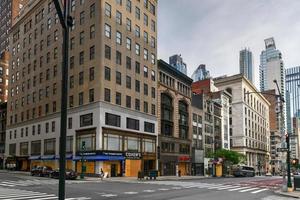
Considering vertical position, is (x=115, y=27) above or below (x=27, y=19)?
below

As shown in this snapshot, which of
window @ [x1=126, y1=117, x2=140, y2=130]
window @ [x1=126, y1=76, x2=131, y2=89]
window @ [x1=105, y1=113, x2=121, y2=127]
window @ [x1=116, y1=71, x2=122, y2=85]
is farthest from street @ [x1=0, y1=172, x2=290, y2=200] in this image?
window @ [x1=126, y1=76, x2=131, y2=89]

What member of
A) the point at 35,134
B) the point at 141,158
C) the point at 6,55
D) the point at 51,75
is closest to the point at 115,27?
the point at 51,75

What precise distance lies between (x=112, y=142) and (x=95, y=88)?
28.0ft

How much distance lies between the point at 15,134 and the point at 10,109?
708cm

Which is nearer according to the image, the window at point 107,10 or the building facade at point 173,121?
the window at point 107,10

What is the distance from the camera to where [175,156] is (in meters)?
76.7

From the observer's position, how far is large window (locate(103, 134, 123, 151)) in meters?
56.6

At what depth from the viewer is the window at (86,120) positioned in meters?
58.2

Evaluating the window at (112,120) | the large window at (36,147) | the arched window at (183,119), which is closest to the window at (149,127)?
the window at (112,120)

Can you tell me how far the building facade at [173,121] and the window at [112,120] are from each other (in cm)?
1359

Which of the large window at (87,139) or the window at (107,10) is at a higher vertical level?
the window at (107,10)

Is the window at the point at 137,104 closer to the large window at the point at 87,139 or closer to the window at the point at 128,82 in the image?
the window at the point at 128,82

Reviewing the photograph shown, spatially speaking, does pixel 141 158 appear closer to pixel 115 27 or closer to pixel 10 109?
pixel 115 27

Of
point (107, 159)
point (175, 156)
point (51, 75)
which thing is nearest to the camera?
point (107, 159)
